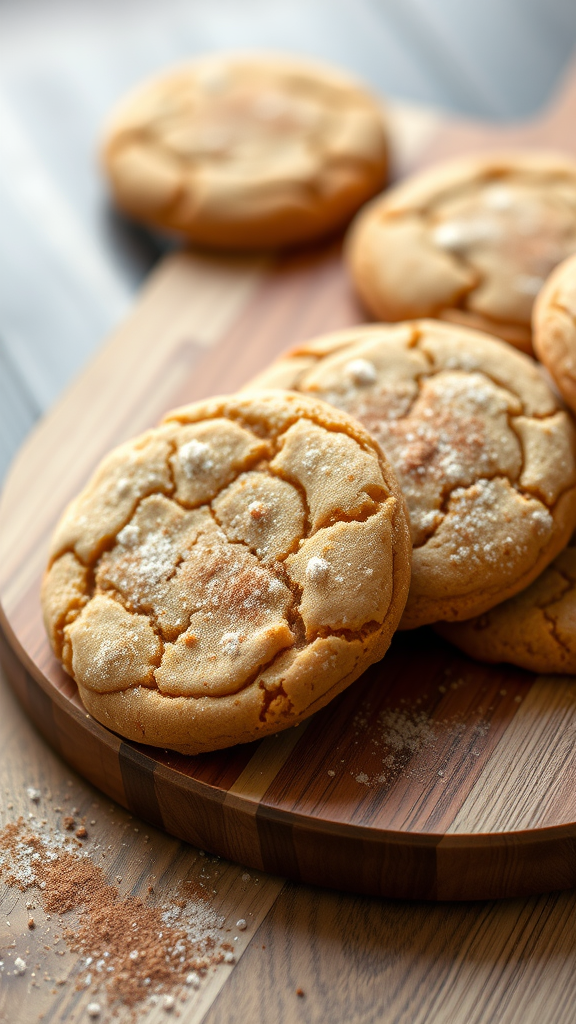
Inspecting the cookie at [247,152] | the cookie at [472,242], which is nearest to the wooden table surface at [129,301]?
the cookie at [247,152]

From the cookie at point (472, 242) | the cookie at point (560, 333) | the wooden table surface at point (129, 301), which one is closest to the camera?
the wooden table surface at point (129, 301)

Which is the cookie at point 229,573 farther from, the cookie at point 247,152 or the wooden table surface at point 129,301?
the cookie at point 247,152

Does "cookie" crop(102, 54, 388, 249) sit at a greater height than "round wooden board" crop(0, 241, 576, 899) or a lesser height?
greater

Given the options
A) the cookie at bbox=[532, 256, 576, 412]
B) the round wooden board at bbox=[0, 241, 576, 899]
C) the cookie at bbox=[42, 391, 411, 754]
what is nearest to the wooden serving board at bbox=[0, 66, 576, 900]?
the round wooden board at bbox=[0, 241, 576, 899]

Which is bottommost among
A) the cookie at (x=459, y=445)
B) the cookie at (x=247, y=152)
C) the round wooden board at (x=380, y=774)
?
the round wooden board at (x=380, y=774)

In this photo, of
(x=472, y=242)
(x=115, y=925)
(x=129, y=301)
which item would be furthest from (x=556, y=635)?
(x=129, y=301)

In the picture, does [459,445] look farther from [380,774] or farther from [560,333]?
[380,774]

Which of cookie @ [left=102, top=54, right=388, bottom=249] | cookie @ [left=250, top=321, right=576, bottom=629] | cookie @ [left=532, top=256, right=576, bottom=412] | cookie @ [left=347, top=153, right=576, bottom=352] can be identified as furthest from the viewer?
cookie @ [left=102, top=54, right=388, bottom=249]

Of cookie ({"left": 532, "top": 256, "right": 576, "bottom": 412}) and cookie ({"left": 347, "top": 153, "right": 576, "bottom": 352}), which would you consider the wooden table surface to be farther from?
cookie ({"left": 532, "top": 256, "right": 576, "bottom": 412})
